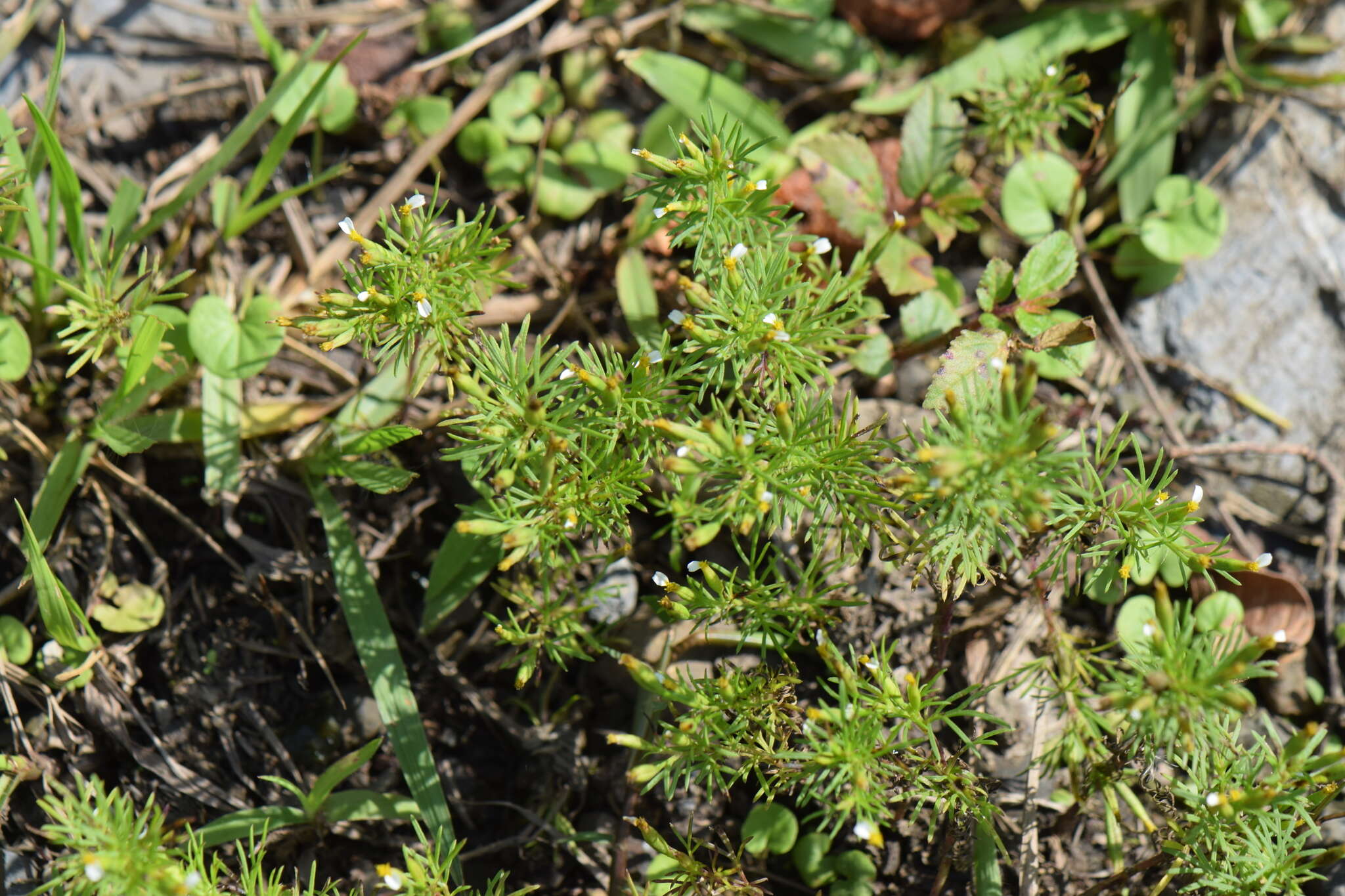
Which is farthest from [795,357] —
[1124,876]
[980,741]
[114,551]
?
[114,551]

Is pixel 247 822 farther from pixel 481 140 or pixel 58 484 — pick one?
pixel 481 140

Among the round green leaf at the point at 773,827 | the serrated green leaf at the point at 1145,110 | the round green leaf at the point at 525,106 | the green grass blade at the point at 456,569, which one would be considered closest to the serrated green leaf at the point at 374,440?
the green grass blade at the point at 456,569

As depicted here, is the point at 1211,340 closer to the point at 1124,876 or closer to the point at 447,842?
the point at 1124,876

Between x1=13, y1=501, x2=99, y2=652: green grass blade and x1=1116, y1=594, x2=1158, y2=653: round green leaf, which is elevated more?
x1=13, y1=501, x2=99, y2=652: green grass blade

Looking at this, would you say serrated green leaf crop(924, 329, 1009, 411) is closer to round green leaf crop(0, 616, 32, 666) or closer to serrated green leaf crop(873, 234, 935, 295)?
serrated green leaf crop(873, 234, 935, 295)

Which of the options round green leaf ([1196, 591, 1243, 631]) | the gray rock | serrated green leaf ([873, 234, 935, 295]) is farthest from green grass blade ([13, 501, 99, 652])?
the gray rock

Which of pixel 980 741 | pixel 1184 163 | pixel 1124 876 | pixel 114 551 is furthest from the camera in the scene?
pixel 1184 163

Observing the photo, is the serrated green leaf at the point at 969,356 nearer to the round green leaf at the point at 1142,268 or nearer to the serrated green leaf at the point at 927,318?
the serrated green leaf at the point at 927,318
